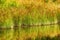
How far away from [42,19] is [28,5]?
1.81 m

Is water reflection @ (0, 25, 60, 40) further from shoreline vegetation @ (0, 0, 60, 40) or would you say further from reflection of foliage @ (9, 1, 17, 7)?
reflection of foliage @ (9, 1, 17, 7)

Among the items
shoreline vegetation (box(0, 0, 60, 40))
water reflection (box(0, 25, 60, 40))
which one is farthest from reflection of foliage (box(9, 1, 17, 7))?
water reflection (box(0, 25, 60, 40))

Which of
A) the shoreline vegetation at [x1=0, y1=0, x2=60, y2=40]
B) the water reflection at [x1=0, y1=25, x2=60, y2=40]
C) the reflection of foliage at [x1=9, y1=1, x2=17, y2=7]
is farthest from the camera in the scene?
the reflection of foliage at [x1=9, y1=1, x2=17, y2=7]

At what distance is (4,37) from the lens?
68.4 feet

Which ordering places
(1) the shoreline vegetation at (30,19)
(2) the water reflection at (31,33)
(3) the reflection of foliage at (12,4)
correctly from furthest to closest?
1. (3) the reflection of foliage at (12,4)
2. (1) the shoreline vegetation at (30,19)
3. (2) the water reflection at (31,33)

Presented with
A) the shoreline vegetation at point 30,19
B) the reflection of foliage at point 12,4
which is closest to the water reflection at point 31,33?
the shoreline vegetation at point 30,19

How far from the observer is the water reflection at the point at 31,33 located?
21.0 m

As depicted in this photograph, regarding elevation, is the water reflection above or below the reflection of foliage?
below

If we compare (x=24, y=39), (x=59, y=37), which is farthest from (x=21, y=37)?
(x=59, y=37)

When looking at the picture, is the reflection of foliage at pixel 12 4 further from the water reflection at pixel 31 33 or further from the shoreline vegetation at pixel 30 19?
the water reflection at pixel 31 33

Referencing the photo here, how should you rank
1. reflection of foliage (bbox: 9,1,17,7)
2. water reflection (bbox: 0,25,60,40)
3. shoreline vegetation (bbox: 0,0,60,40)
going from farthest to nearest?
reflection of foliage (bbox: 9,1,17,7) < shoreline vegetation (bbox: 0,0,60,40) < water reflection (bbox: 0,25,60,40)

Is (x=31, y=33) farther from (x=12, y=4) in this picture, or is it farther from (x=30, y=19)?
(x=12, y=4)

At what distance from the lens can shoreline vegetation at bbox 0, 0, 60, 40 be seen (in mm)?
22391

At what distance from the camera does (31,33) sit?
22.5 metres
